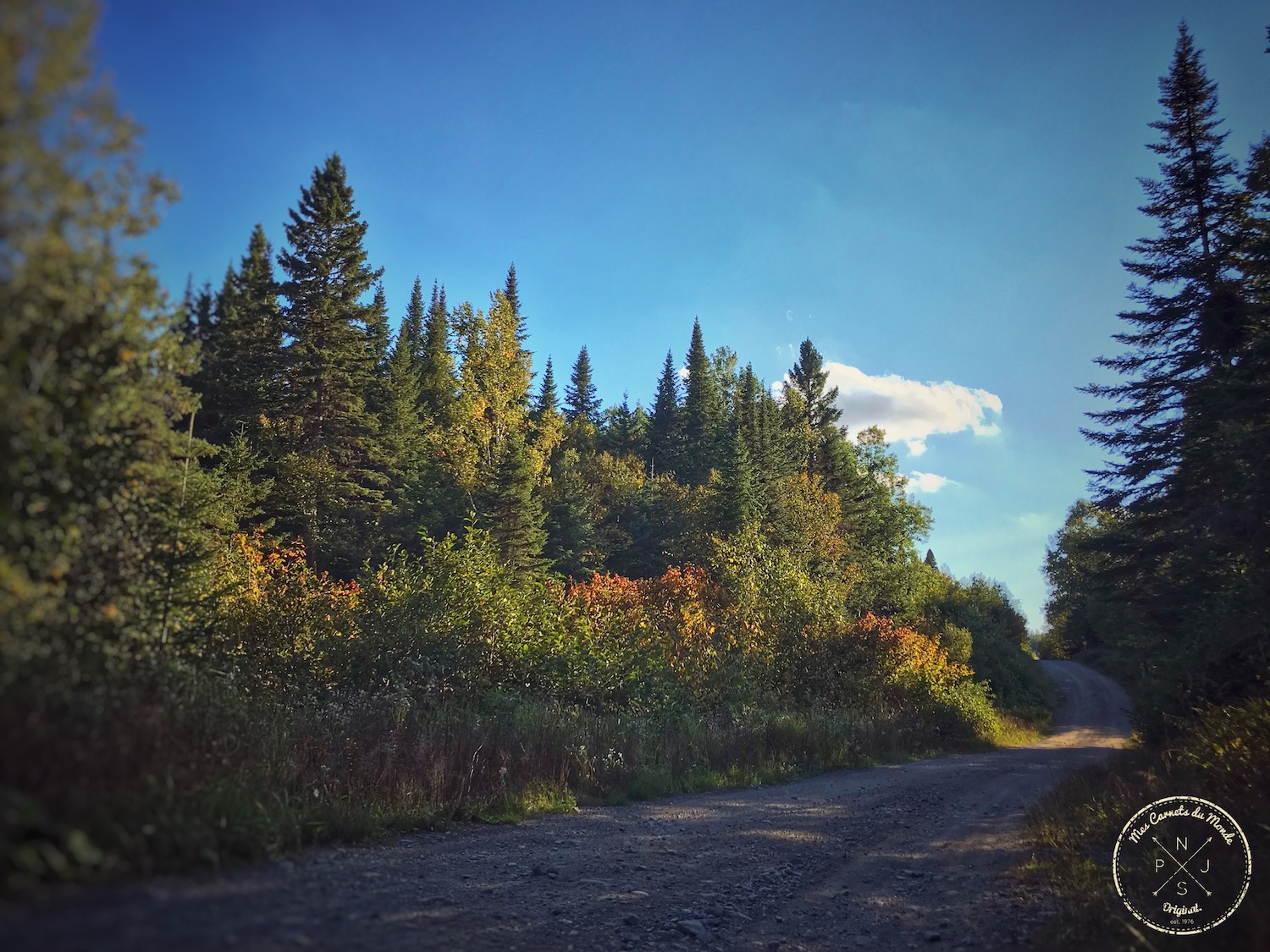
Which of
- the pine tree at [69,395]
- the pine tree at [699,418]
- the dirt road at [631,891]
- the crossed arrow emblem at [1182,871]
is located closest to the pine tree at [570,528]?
the pine tree at [699,418]

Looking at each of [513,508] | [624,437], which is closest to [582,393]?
[624,437]

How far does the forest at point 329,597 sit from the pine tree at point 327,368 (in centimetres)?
14

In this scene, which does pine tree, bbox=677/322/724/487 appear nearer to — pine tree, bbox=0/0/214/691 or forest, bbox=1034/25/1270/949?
forest, bbox=1034/25/1270/949

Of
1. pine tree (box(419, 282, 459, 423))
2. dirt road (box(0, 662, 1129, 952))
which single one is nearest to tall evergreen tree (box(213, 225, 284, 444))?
pine tree (box(419, 282, 459, 423))

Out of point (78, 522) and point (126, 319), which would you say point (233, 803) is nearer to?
point (78, 522)

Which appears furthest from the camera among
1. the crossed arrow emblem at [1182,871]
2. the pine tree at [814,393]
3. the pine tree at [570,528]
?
the pine tree at [814,393]

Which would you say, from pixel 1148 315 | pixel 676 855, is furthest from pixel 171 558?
pixel 1148 315

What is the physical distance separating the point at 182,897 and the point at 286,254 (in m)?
30.7

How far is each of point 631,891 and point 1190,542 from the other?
15168 millimetres

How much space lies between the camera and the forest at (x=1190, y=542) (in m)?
7.34

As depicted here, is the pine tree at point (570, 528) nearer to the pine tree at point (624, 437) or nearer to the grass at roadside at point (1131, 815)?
the pine tree at point (624, 437)

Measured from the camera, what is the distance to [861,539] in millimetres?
47250

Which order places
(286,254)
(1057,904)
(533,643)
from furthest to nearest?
1. (286,254)
2. (533,643)
3. (1057,904)

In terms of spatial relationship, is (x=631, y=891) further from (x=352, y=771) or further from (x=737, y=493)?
(x=737, y=493)
